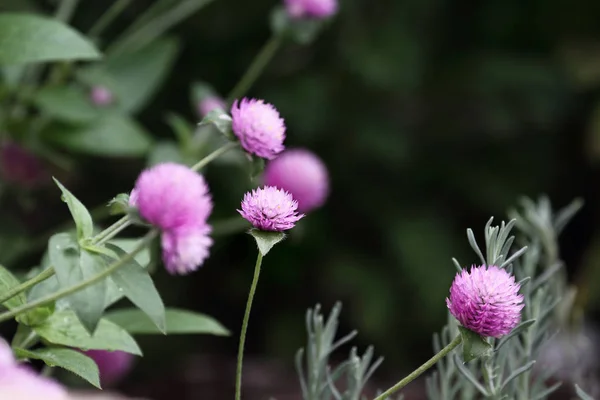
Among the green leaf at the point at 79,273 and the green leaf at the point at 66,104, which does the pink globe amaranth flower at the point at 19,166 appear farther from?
the green leaf at the point at 79,273

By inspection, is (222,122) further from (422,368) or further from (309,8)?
(309,8)

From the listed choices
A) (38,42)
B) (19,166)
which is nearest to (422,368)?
(38,42)

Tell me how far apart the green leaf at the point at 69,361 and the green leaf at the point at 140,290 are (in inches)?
2.9

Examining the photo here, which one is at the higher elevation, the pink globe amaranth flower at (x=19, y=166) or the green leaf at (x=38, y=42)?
the pink globe amaranth flower at (x=19, y=166)

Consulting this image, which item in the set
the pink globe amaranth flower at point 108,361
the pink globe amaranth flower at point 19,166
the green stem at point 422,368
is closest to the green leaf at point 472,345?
the green stem at point 422,368

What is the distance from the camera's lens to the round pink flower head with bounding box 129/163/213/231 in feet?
1.06

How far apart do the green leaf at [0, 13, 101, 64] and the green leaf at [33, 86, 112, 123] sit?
0.55ft

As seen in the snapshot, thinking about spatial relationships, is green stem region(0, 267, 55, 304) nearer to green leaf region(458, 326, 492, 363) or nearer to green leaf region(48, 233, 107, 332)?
green leaf region(48, 233, 107, 332)

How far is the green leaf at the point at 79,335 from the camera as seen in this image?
0.44m

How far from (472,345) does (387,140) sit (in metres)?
1.11

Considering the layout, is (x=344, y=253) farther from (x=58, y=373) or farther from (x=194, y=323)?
(x=194, y=323)

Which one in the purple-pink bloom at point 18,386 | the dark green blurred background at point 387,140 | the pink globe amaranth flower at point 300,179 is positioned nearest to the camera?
the purple-pink bloom at point 18,386

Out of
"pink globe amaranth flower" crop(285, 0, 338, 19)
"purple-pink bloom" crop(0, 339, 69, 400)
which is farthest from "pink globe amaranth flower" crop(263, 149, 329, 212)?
"purple-pink bloom" crop(0, 339, 69, 400)

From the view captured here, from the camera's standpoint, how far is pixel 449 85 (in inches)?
60.8
